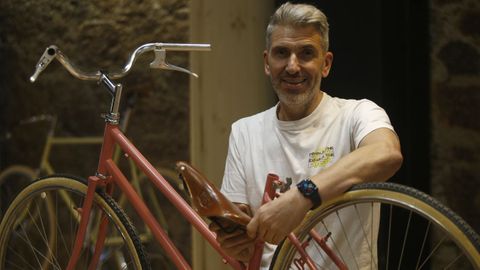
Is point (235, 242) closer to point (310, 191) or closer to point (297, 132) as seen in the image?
point (310, 191)

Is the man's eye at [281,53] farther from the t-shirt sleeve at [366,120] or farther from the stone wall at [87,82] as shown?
the stone wall at [87,82]

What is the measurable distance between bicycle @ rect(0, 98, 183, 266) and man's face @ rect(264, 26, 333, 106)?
3.78 ft

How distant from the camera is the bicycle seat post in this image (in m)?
2.43

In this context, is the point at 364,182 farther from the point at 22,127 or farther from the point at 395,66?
the point at 22,127

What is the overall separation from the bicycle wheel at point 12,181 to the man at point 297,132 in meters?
2.11

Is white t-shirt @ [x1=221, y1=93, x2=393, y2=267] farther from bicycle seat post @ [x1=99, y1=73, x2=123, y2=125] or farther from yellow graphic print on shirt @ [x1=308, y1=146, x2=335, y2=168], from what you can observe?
bicycle seat post @ [x1=99, y1=73, x2=123, y2=125]

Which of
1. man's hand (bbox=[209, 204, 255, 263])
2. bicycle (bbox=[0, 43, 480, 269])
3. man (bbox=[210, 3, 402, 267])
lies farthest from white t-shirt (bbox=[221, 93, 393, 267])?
man's hand (bbox=[209, 204, 255, 263])

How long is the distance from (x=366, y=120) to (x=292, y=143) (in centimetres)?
29

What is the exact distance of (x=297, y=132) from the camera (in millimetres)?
2334

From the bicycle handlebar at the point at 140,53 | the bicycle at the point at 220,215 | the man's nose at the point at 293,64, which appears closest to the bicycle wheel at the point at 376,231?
the bicycle at the point at 220,215

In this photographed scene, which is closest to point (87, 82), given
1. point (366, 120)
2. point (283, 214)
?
point (366, 120)

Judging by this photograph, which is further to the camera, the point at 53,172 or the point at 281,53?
the point at 53,172

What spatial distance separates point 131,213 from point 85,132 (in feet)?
1.67

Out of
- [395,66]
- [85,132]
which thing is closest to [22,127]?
[85,132]
